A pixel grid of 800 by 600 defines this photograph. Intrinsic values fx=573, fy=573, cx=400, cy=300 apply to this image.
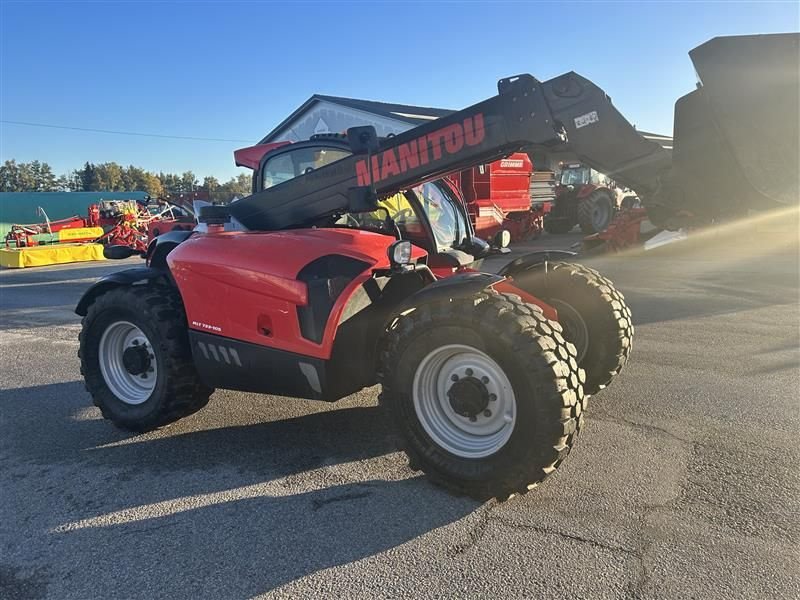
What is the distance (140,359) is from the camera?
422 centimetres

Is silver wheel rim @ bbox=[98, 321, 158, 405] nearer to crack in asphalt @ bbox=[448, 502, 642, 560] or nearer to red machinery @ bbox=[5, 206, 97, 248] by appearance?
crack in asphalt @ bbox=[448, 502, 642, 560]

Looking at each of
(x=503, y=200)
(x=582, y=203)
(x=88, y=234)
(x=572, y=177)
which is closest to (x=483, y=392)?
(x=503, y=200)

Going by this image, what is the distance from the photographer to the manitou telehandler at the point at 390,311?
117 inches

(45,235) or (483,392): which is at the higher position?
(45,235)

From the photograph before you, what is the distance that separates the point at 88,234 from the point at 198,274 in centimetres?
1893

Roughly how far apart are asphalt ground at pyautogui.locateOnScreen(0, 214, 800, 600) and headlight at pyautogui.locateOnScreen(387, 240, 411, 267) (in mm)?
1229

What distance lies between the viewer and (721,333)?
6262 millimetres

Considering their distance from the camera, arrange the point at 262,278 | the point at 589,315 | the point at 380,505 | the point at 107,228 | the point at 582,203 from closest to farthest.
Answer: the point at 380,505 → the point at 262,278 → the point at 589,315 → the point at 582,203 → the point at 107,228

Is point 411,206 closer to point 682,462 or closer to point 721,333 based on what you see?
point 682,462

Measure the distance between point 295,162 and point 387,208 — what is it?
0.86 meters

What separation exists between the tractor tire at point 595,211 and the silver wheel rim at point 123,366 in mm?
16596

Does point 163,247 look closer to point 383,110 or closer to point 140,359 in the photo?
point 140,359

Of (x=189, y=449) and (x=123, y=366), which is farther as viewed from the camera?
(x=123, y=366)

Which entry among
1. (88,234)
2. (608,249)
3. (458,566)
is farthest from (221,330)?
(88,234)
